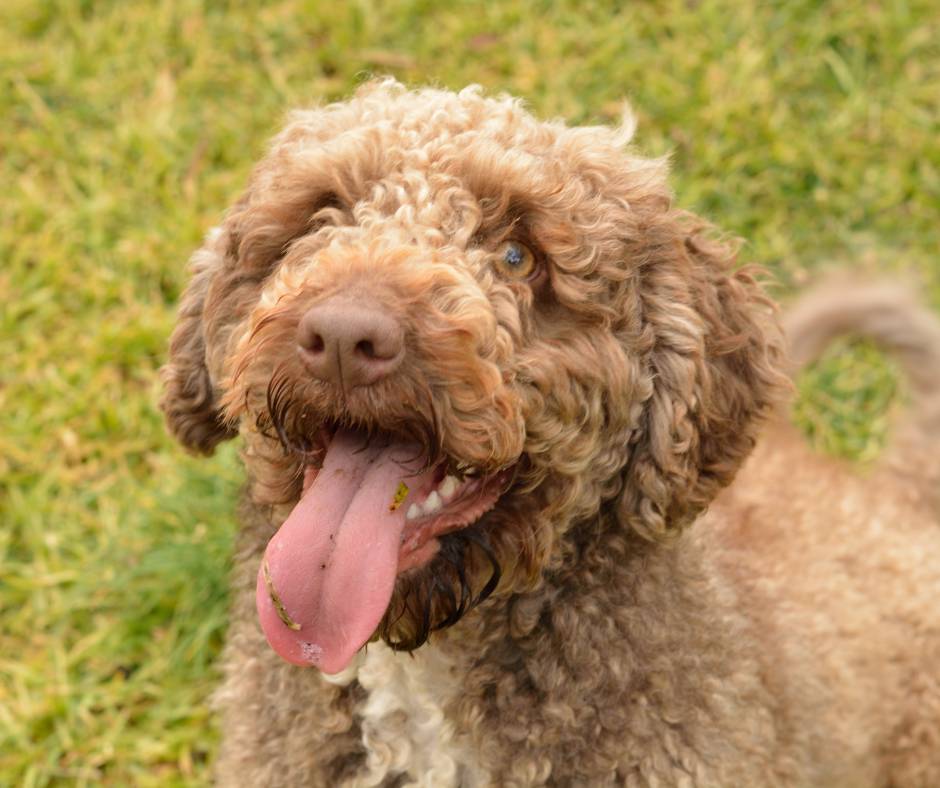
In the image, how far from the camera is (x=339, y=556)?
261 cm

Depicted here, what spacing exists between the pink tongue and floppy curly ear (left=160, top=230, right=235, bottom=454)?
64 cm

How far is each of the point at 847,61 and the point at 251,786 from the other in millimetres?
4215

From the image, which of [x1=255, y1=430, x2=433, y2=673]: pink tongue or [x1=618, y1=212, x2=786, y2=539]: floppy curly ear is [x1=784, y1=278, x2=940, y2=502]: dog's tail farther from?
[x1=255, y1=430, x2=433, y2=673]: pink tongue

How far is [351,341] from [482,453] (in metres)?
0.35

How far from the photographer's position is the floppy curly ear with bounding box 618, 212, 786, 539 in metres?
2.85

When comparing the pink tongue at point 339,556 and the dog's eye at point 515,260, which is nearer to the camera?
the pink tongue at point 339,556

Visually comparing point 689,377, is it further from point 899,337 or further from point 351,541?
point 899,337

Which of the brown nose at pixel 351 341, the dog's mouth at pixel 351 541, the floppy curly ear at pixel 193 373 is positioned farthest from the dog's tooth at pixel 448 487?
the floppy curly ear at pixel 193 373

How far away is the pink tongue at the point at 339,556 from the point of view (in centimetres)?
260

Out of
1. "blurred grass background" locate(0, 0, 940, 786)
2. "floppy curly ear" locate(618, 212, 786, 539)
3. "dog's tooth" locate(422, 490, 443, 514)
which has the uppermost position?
"floppy curly ear" locate(618, 212, 786, 539)

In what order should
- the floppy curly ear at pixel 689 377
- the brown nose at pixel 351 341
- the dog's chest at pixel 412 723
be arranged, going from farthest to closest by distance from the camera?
the dog's chest at pixel 412 723 < the floppy curly ear at pixel 689 377 < the brown nose at pixel 351 341

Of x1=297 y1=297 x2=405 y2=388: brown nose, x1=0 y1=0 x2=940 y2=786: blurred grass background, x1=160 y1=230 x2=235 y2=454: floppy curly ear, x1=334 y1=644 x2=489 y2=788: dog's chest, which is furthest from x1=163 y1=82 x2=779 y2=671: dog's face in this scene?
x1=0 y1=0 x2=940 y2=786: blurred grass background

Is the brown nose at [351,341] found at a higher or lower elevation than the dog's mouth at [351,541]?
higher

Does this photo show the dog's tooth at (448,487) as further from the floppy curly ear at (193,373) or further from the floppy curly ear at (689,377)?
the floppy curly ear at (193,373)
